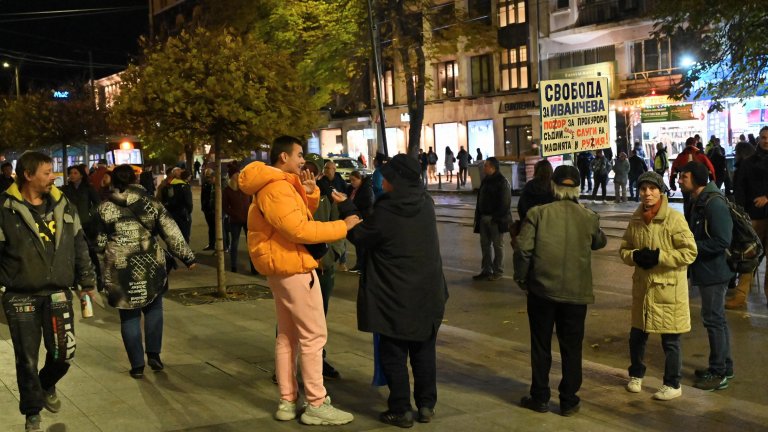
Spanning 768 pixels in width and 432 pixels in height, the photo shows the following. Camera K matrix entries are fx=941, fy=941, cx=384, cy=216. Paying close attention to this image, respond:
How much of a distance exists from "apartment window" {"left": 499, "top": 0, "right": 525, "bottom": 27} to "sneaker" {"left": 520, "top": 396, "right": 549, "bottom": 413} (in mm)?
38693

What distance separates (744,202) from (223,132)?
620 centimetres

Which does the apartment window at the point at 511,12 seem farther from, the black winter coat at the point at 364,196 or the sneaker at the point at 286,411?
the sneaker at the point at 286,411

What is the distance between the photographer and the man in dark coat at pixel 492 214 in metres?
13.2

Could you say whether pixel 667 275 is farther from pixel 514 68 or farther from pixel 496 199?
pixel 514 68

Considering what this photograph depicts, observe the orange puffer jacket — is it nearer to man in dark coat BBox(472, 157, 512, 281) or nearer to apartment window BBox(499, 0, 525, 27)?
man in dark coat BBox(472, 157, 512, 281)

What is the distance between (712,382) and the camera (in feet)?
23.6

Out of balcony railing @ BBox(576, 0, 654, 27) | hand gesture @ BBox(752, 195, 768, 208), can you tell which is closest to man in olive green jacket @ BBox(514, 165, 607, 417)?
hand gesture @ BBox(752, 195, 768, 208)

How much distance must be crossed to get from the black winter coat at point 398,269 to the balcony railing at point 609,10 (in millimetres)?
32563

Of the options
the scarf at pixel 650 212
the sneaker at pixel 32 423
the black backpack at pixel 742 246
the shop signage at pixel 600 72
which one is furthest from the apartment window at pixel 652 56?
the sneaker at pixel 32 423

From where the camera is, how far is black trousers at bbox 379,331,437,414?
236 inches

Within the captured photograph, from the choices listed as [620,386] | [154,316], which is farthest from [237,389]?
[620,386]

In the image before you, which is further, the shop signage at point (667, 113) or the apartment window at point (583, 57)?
the apartment window at point (583, 57)

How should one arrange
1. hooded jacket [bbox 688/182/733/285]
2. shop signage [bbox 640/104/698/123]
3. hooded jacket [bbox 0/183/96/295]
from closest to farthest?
1. hooded jacket [bbox 0/183/96/295]
2. hooded jacket [bbox 688/182/733/285]
3. shop signage [bbox 640/104/698/123]

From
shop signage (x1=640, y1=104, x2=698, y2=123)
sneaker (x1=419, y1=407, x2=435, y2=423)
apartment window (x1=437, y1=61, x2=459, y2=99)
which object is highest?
apartment window (x1=437, y1=61, x2=459, y2=99)
